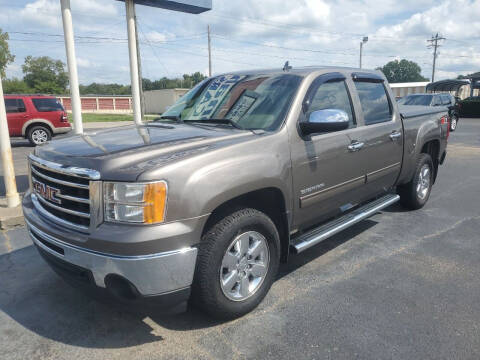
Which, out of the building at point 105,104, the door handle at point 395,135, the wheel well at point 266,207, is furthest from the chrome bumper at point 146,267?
the building at point 105,104

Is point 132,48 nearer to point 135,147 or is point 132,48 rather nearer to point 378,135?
point 378,135

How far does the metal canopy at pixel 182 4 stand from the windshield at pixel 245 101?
4.57 m

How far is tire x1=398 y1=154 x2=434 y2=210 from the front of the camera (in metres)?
5.16

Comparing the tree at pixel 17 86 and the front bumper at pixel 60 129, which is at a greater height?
the tree at pixel 17 86

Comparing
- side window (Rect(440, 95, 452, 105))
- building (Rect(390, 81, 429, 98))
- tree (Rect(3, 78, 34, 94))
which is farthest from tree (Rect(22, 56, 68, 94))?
side window (Rect(440, 95, 452, 105))

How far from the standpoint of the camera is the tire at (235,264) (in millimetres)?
2457

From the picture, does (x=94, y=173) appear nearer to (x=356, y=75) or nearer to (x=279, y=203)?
(x=279, y=203)

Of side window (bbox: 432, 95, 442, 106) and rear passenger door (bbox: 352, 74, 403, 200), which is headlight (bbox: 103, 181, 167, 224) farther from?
side window (bbox: 432, 95, 442, 106)

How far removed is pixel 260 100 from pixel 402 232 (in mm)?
2565

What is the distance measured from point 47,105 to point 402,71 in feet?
408

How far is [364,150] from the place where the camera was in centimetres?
384

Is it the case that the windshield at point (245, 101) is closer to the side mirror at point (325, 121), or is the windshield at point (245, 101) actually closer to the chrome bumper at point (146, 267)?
the side mirror at point (325, 121)

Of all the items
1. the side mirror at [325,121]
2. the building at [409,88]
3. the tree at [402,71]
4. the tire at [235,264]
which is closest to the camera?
the tire at [235,264]

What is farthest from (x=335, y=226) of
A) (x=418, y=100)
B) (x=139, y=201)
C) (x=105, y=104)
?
(x=105, y=104)
